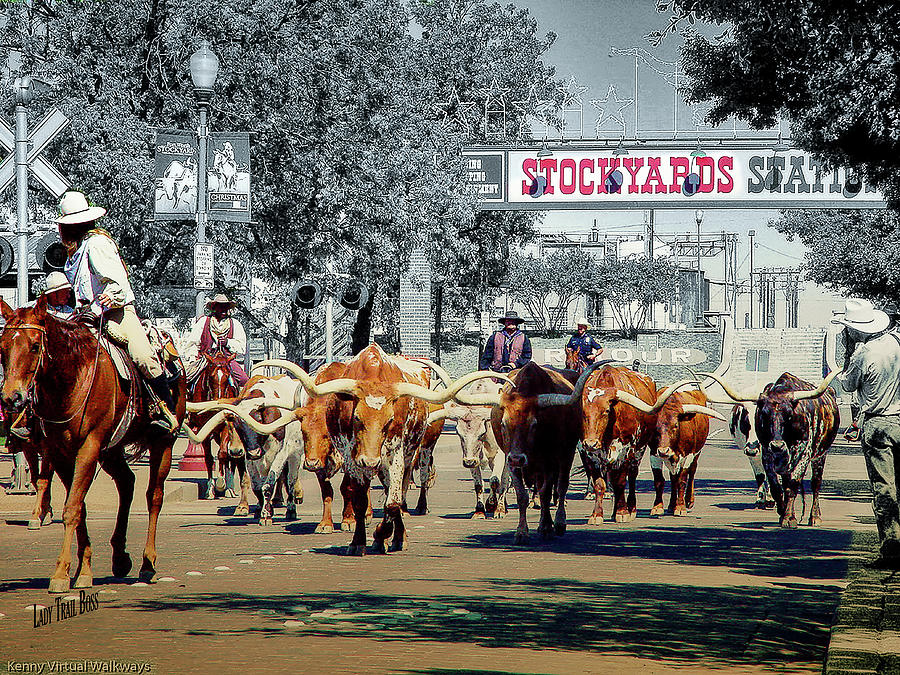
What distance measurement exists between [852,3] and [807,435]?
620 cm

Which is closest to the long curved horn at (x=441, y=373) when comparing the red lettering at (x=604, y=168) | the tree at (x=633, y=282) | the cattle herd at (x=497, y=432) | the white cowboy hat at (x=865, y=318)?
the cattle herd at (x=497, y=432)

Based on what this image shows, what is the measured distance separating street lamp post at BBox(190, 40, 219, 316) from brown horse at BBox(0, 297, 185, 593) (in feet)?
37.7

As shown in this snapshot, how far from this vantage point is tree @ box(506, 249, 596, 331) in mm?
60125

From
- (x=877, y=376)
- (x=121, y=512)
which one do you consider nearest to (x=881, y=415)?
(x=877, y=376)

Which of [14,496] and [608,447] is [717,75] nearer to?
[608,447]

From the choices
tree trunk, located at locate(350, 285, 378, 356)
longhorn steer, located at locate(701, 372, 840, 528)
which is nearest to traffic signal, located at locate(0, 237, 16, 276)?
longhorn steer, located at locate(701, 372, 840, 528)

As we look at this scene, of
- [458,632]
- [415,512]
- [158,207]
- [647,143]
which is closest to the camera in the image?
[458,632]

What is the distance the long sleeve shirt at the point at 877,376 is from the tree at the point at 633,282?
47374 mm

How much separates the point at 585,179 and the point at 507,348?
54.4ft

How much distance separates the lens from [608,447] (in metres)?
15.8

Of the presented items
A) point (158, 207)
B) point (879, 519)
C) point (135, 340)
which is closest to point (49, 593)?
point (135, 340)

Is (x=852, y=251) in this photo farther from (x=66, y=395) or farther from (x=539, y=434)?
(x=66, y=395)

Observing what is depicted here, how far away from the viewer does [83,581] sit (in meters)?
10.2

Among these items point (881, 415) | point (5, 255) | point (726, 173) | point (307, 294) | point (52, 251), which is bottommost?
point (881, 415)
